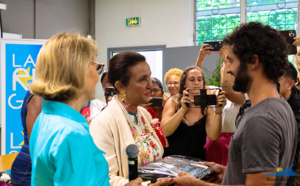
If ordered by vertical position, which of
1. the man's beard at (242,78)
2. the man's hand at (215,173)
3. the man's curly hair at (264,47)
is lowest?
the man's hand at (215,173)

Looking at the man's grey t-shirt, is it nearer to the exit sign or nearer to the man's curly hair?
the man's curly hair

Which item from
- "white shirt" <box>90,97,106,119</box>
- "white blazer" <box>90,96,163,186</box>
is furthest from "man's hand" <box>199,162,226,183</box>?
"white shirt" <box>90,97,106,119</box>

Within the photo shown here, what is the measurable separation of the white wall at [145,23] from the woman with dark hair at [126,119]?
546 centimetres

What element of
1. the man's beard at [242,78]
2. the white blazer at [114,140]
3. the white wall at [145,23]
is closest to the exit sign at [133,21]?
the white wall at [145,23]

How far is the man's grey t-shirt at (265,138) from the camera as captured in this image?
43.5 inches

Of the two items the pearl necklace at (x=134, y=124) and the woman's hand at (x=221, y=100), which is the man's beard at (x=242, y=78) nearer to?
the pearl necklace at (x=134, y=124)

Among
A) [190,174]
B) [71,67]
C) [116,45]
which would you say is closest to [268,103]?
[190,174]

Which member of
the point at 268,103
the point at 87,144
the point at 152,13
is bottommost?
the point at 87,144

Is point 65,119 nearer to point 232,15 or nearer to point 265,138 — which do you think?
point 265,138

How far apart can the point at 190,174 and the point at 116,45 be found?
6.57m

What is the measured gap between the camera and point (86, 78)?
1.14 m

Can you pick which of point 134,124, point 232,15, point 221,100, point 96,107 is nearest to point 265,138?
point 134,124

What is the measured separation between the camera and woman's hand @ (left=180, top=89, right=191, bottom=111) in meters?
2.29

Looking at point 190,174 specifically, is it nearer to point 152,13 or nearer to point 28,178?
point 28,178
